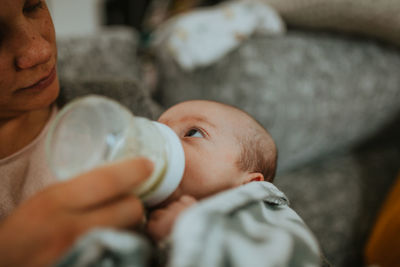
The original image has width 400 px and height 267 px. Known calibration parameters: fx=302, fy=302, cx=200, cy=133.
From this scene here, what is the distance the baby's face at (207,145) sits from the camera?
611 millimetres

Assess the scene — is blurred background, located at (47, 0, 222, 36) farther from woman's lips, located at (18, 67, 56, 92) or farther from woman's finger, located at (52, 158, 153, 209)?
woman's finger, located at (52, 158, 153, 209)

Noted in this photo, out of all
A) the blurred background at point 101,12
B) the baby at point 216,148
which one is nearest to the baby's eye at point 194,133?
the baby at point 216,148

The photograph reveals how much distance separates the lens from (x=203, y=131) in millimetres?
661

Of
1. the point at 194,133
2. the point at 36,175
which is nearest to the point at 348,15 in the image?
the point at 194,133

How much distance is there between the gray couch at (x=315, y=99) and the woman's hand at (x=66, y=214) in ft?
2.72

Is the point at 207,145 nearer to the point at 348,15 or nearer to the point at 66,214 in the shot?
the point at 66,214

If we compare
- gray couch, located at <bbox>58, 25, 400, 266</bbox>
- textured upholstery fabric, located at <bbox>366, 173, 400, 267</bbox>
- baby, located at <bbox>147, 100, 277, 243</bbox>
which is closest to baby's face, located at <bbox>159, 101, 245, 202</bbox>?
baby, located at <bbox>147, 100, 277, 243</bbox>

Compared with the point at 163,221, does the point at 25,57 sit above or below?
above

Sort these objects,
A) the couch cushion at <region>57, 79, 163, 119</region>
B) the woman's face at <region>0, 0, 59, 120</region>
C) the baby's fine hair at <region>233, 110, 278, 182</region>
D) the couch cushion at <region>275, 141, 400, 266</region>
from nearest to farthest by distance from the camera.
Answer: the woman's face at <region>0, 0, 59, 120</region>, the baby's fine hair at <region>233, 110, 278, 182</region>, the couch cushion at <region>57, 79, 163, 119</region>, the couch cushion at <region>275, 141, 400, 266</region>

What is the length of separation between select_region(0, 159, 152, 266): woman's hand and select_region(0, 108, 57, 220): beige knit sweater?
1.17ft

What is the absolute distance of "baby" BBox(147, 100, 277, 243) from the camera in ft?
2.01

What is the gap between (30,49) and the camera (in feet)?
1.88

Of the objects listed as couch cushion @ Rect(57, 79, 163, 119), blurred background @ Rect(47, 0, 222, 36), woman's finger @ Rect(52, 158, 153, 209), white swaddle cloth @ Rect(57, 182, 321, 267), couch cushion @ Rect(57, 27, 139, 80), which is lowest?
blurred background @ Rect(47, 0, 222, 36)

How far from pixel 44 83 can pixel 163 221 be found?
40 centimetres
